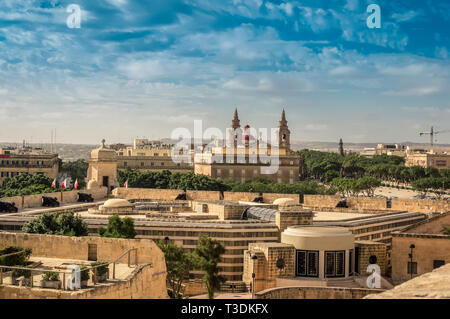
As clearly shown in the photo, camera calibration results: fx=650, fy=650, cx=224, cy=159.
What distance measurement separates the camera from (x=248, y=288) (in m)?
34.9

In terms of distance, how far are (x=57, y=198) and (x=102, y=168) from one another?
10763 mm

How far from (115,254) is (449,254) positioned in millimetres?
22299

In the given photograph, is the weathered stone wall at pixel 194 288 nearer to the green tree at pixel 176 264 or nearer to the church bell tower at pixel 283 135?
the green tree at pixel 176 264

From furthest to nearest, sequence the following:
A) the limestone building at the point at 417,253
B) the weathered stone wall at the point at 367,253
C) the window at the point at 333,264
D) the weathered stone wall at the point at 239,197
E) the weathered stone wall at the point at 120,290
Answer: the weathered stone wall at the point at 239,197, the limestone building at the point at 417,253, the weathered stone wall at the point at 367,253, the window at the point at 333,264, the weathered stone wall at the point at 120,290

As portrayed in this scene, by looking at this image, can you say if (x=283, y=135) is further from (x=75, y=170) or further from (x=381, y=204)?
(x=381, y=204)

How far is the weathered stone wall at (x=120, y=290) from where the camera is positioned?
1555cm

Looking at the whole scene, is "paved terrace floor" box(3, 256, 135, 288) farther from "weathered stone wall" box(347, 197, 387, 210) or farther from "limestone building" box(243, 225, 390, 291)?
"weathered stone wall" box(347, 197, 387, 210)

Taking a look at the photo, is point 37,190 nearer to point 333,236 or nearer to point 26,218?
point 26,218

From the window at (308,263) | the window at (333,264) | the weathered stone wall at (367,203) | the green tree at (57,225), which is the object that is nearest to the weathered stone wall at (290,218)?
the window at (308,263)

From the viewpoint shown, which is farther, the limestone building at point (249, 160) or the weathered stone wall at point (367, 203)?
the limestone building at point (249, 160)

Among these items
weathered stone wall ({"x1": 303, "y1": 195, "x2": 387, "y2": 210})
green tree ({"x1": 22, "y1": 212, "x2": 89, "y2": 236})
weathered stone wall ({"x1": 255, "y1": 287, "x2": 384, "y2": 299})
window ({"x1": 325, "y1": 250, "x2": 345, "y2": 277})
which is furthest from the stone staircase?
weathered stone wall ({"x1": 303, "y1": 195, "x2": 387, "y2": 210})

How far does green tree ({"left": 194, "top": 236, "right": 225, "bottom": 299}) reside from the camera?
92.3 feet

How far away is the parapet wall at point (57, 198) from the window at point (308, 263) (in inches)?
1123
